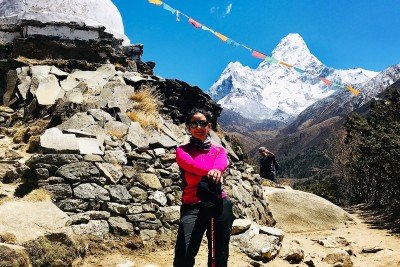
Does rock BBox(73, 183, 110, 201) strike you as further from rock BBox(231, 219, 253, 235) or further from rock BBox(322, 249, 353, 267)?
rock BBox(322, 249, 353, 267)

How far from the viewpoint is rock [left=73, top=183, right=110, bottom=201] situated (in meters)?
6.19

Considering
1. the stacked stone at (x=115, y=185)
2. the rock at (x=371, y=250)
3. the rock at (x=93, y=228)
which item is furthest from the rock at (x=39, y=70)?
the rock at (x=371, y=250)

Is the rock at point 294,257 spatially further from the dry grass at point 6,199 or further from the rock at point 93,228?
the dry grass at point 6,199

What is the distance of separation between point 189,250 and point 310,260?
4006 mm

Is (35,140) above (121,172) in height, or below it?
above

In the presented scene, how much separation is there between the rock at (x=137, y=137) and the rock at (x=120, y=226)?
5.63 ft

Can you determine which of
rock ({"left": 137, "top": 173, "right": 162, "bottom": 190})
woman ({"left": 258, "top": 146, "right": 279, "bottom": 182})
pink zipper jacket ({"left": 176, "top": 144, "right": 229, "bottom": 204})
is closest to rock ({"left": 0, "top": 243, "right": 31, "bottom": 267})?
pink zipper jacket ({"left": 176, "top": 144, "right": 229, "bottom": 204})

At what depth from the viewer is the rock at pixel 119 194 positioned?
255 inches

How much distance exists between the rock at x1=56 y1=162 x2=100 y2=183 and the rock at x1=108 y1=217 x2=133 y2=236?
78 centimetres

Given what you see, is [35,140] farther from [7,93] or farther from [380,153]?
[380,153]

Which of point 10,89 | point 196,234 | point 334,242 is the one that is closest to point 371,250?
point 334,242

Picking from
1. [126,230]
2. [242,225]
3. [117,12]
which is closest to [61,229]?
[126,230]

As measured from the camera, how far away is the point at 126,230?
6.27m

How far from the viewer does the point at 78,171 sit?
20.6 ft
